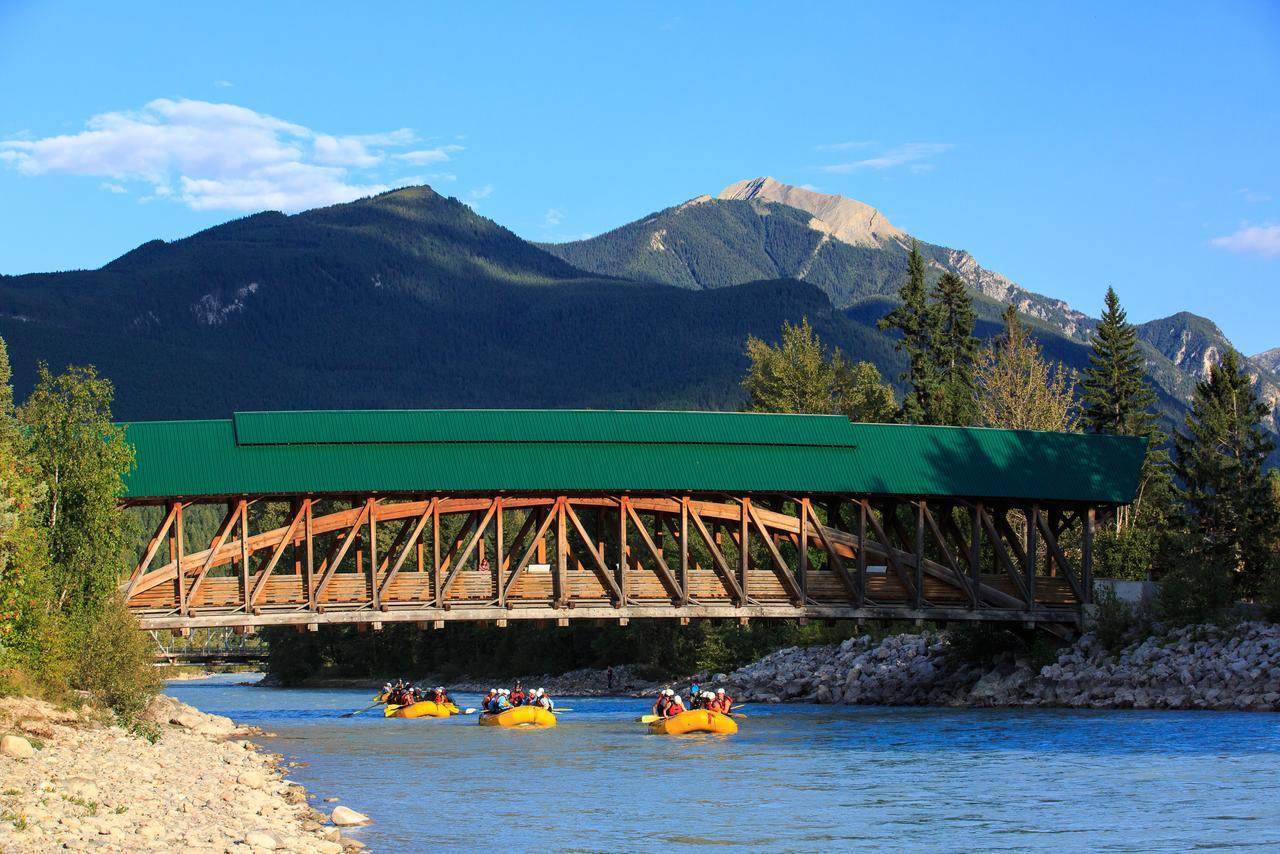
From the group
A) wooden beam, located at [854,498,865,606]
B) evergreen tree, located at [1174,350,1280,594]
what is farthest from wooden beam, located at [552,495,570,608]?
evergreen tree, located at [1174,350,1280,594]

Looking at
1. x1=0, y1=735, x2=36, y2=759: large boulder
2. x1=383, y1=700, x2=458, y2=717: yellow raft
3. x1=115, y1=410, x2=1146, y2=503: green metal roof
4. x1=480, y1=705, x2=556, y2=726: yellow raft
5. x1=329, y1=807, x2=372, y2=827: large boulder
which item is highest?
x1=115, y1=410, x2=1146, y2=503: green metal roof

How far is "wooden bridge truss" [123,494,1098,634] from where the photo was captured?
43.9 meters

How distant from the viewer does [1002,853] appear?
23859 mm

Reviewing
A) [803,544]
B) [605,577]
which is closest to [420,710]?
[605,577]

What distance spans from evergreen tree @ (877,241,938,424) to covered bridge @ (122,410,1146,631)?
991 inches

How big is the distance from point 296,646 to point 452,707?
161ft

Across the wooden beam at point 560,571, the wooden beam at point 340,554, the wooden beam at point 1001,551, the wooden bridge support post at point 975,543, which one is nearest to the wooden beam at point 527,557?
the wooden beam at point 560,571

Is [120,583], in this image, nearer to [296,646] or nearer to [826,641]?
[826,641]

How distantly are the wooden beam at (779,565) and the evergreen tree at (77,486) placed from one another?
1784cm

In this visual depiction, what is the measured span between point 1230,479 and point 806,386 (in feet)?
90.9

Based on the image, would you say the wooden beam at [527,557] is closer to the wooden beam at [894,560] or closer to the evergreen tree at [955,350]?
the wooden beam at [894,560]

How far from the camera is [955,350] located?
79688 mm

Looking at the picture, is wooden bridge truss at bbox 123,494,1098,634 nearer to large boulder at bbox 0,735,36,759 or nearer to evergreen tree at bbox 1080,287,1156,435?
large boulder at bbox 0,735,36,759

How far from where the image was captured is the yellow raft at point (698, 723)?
4469 centimetres
